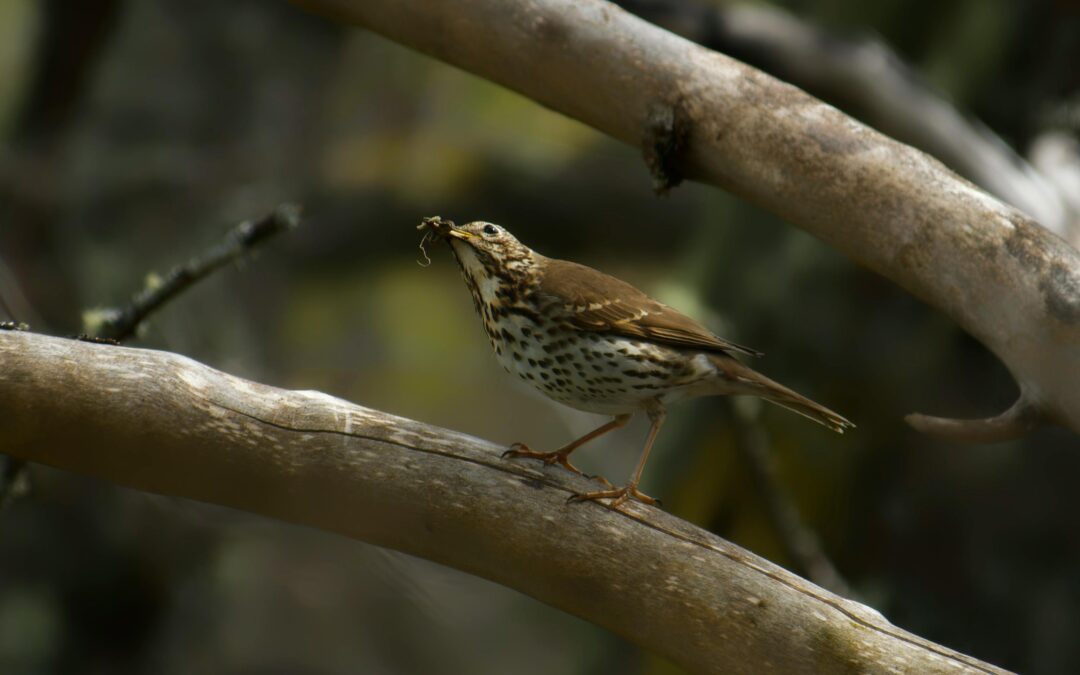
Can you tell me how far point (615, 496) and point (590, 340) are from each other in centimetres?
67

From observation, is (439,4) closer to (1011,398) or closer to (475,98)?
(1011,398)

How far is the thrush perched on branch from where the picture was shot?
3822 mm

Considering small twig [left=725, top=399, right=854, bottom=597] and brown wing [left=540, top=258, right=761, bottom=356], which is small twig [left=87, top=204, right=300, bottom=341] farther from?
small twig [left=725, top=399, right=854, bottom=597]

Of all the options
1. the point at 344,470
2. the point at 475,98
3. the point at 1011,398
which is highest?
the point at 475,98

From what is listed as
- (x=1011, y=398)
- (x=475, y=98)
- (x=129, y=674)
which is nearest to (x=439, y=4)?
(x=1011, y=398)

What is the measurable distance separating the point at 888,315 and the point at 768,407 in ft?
3.07

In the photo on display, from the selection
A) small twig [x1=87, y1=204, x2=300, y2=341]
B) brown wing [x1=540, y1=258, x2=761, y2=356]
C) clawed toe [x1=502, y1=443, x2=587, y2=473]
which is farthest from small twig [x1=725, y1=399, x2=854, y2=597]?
small twig [x1=87, y1=204, x2=300, y2=341]

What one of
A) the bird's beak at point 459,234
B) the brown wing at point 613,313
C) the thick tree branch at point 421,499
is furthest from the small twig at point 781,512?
the thick tree branch at point 421,499

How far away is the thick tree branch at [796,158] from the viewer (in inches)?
125

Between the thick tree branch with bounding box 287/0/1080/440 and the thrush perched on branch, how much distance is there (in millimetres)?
500

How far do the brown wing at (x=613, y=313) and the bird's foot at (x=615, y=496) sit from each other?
61 cm

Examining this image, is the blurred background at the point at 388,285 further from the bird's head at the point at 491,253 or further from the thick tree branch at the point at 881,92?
the bird's head at the point at 491,253

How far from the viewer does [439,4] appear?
3.82 m

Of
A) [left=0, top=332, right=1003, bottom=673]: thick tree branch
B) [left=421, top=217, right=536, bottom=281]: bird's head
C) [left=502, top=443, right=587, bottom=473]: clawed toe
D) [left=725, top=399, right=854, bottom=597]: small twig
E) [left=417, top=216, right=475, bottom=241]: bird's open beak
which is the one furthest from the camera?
[left=725, top=399, right=854, bottom=597]: small twig
